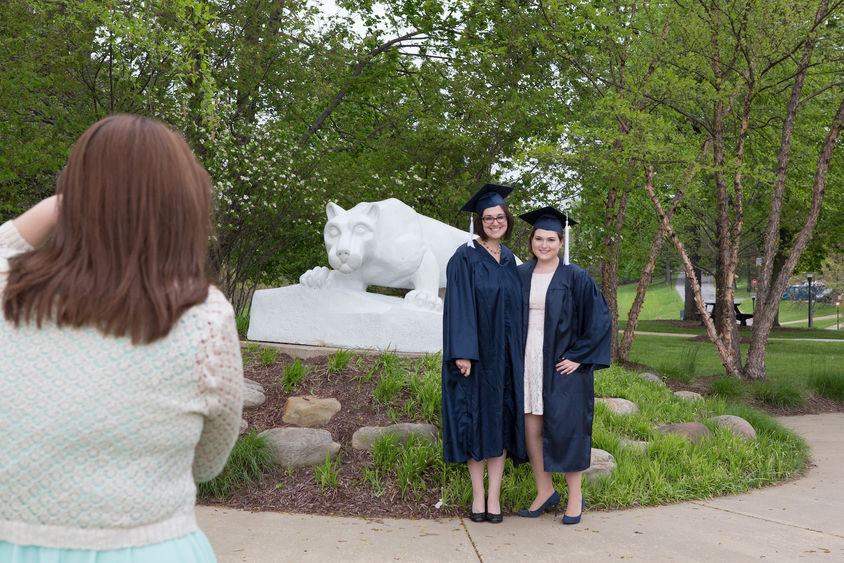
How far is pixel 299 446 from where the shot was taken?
16.3 feet

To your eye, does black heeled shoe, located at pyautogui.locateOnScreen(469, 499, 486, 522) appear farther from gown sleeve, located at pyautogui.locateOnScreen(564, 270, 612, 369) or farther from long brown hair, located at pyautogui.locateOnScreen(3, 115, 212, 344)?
long brown hair, located at pyautogui.locateOnScreen(3, 115, 212, 344)

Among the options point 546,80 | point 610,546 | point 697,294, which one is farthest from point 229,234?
point 610,546

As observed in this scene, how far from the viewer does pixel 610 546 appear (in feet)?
12.8

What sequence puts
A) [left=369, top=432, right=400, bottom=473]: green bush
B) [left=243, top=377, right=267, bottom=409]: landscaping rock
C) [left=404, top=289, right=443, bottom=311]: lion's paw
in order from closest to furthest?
[left=369, top=432, right=400, bottom=473]: green bush, [left=243, top=377, right=267, bottom=409]: landscaping rock, [left=404, top=289, right=443, bottom=311]: lion's paw

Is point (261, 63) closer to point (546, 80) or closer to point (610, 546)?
point (546, 80)

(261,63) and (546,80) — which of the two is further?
(546,80)

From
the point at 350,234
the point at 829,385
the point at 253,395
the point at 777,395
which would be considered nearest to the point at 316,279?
the point at 350,234

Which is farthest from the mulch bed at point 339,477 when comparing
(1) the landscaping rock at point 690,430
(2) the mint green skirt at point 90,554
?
(2) the mint green skirt at point 90,554

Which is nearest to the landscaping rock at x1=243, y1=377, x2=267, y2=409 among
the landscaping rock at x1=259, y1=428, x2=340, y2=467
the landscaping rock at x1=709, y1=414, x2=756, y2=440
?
the landscaping rock at x1=259, y1=428, x2=340, y2=467

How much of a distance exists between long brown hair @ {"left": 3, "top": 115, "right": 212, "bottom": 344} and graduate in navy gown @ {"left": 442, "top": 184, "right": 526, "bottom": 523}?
2.99 metres

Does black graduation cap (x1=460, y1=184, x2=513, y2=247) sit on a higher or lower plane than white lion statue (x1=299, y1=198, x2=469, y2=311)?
higher

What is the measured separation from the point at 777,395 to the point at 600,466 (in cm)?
515

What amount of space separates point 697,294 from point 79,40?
27.2 feet

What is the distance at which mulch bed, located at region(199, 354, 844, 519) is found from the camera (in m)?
4.50
